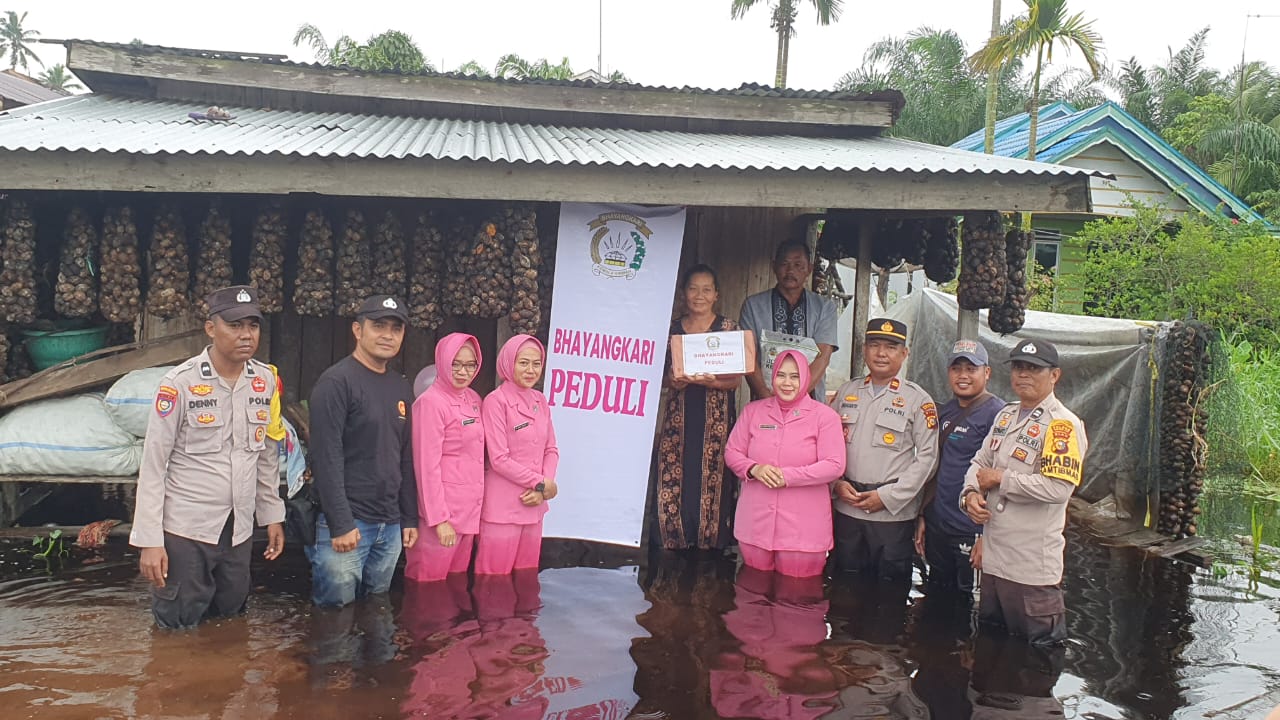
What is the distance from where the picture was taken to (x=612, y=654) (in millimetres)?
4703

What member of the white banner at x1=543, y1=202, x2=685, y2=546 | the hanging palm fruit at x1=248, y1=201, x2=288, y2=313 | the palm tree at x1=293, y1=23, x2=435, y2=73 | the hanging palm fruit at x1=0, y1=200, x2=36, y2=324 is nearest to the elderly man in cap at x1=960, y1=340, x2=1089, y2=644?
the white banner at x1=543, y1=202, x2=685, y2=546

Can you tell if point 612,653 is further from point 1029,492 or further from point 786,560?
point 1029,492

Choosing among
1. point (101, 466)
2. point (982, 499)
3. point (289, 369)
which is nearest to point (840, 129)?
point (982, 499)

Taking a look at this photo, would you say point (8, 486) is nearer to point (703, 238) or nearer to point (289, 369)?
point (289, 369)

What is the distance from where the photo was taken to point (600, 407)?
5.95 meters

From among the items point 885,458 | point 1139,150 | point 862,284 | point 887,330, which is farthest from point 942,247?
point 1139,150

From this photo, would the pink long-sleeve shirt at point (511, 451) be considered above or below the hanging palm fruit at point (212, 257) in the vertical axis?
below

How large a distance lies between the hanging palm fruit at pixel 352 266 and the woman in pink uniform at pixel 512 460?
1.03 metres

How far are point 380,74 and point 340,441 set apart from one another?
3.91 metres

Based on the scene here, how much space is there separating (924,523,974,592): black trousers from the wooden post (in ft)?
6.79

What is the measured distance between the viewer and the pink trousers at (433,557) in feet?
16.6

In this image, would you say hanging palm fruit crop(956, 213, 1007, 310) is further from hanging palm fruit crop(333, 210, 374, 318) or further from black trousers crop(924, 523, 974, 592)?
hanging palm fruit crop(333, 210, 374, 318)

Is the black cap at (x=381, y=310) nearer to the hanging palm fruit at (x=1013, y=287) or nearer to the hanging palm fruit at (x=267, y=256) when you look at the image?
the hanging palm fruit at (x=267, y=256)

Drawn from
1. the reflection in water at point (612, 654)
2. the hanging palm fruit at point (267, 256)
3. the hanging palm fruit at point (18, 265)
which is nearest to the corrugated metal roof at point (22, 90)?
the hanging palm fruit at point (18, 265)
